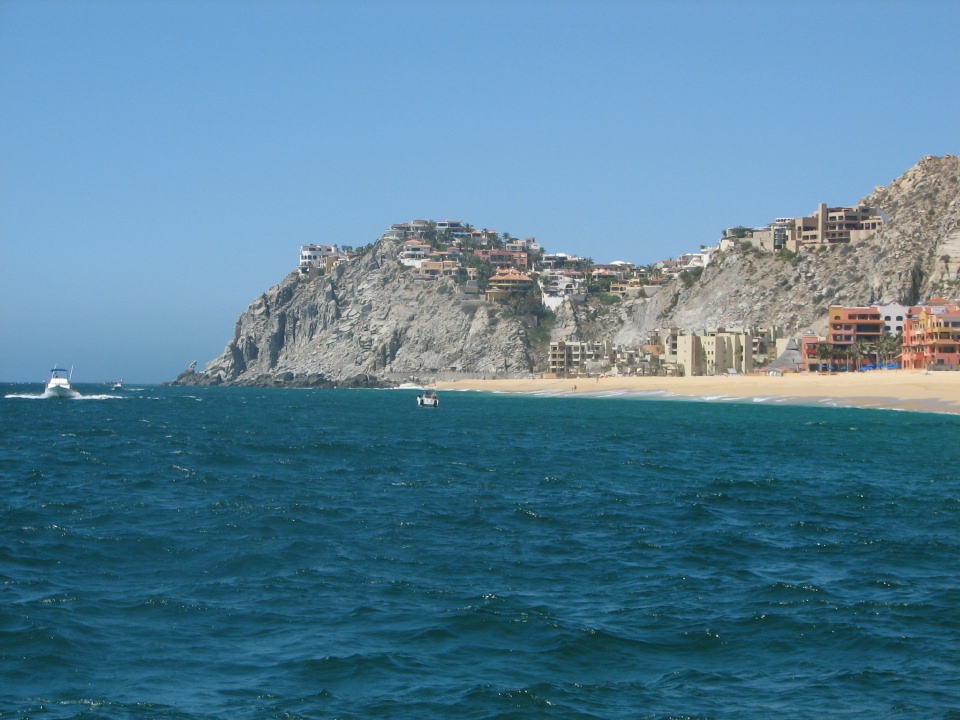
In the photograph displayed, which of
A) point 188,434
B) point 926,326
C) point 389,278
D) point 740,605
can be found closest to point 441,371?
point 389,278

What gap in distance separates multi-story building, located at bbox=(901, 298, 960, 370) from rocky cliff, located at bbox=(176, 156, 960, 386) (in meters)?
23.3

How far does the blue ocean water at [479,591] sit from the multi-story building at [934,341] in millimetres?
73597

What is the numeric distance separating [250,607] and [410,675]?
13.0 feet

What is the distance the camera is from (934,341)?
342ft

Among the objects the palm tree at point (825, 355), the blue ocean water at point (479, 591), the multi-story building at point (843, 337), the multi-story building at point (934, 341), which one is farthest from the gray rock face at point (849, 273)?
the blue ocean water at point (479, 591)

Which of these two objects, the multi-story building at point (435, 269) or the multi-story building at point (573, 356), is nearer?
the multi-story building at point (573, 356)

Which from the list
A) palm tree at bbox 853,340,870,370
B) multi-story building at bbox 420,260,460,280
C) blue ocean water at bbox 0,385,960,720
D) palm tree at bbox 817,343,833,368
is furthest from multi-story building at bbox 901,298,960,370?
multi-story building at bbox 420,260,460,280

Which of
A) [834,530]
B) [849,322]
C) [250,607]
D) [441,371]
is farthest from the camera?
[441,371]

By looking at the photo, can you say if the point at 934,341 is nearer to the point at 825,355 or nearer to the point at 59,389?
the point at 825,355

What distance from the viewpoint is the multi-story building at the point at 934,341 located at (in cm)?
10381

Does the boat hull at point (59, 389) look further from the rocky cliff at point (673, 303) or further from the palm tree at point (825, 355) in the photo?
the palm tree at point (825, 355)

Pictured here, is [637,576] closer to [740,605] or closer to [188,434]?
[740,605]

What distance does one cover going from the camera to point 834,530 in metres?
23.0

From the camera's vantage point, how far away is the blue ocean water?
41.3ft
